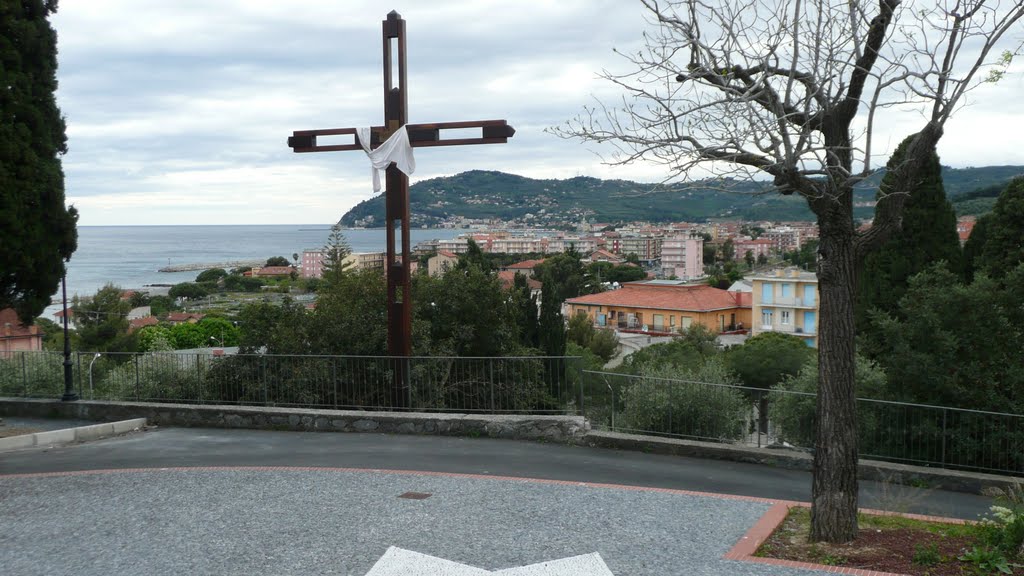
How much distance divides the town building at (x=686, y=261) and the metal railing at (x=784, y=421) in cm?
16604

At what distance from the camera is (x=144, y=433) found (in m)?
12.7

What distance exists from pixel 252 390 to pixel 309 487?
16.8 ft

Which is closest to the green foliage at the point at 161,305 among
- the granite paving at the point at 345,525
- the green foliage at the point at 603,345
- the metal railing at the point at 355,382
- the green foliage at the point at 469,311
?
the green foliage at the point at 603,345

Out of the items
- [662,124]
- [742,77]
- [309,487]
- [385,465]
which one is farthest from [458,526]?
[742,77]

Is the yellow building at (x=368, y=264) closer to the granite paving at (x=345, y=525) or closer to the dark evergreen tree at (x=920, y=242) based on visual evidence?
the granite paving at (x=345, y=525)

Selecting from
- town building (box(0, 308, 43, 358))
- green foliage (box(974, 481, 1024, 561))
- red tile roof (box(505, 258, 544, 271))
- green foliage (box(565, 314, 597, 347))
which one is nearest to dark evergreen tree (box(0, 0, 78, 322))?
green foliage (box(974, 481, 1024, 561))

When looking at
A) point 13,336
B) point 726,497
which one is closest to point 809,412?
Answer: point 726,497

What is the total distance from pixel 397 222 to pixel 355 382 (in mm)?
2634

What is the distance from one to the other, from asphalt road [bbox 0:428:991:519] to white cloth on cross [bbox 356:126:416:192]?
4.04m

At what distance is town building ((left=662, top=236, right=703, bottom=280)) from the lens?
183 m

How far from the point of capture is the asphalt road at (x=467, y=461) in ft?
31.6

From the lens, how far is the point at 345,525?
7.54 m

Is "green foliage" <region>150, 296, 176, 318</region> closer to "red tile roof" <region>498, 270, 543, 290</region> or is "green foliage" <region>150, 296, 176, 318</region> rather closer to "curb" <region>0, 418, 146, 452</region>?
"red tile roof" <region>498, 270, 543, 290</region>

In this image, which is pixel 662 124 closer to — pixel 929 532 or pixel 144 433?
pixel 929 532
